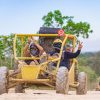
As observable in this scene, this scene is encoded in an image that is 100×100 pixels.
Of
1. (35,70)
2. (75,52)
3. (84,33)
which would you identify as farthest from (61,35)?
(84,33)

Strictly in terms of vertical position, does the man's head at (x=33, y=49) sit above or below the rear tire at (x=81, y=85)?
above

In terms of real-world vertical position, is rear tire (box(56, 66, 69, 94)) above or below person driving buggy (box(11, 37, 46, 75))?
below

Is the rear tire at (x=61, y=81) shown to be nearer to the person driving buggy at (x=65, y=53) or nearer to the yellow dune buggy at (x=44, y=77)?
the yellow dune buggy at (x=44, y=77)

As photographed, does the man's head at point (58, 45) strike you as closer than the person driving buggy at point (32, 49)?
Yes

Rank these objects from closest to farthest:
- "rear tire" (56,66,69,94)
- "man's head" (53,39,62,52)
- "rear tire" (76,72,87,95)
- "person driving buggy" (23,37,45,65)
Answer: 1. "rear tire" (56,66,69,94)
2. "man's head" (53,39,62,52)
3. "person driving buggy" (23,37,45,65)
4. "rear tire" (76,72,87,95)

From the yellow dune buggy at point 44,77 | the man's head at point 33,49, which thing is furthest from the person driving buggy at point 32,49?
the yellow dune buggy at point 44,77

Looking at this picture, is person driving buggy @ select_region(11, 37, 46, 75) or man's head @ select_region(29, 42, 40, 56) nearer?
person driving buggy @ select_region(11, 37, 46, 75)

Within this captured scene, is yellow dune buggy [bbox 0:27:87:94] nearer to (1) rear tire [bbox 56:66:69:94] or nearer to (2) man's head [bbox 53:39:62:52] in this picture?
(1) rear tire [bbox 56:66:69:94]

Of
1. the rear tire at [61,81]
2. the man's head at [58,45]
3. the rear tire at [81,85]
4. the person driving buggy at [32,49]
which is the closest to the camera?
the rear tire at [61,81]

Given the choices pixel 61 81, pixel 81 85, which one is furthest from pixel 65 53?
pixel 61 81

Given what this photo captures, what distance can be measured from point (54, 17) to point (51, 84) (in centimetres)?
2220

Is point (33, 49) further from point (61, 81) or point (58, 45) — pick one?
point (61, 81)

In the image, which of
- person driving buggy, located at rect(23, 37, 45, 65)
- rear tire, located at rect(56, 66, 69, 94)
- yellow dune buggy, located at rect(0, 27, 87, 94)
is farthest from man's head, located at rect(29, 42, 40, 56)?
rear tire, located at rect(56, 66, 69, 94)

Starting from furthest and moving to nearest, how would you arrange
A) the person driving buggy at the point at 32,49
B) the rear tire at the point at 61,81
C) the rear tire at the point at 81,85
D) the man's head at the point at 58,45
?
1. the rear tire at the point at 81,85
2. the person driving buggy at the point at 32,49
3. the man's head at the point at 58,45
4. the rear tire at the point at 61,81
